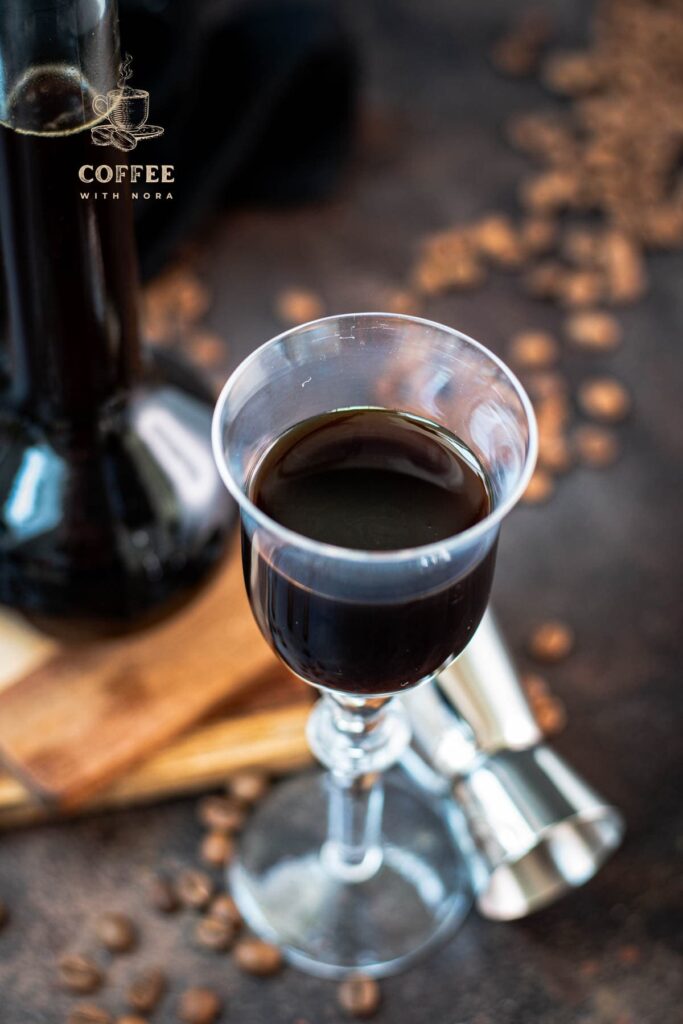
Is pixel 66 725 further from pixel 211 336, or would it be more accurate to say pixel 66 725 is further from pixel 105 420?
pixel 211 336

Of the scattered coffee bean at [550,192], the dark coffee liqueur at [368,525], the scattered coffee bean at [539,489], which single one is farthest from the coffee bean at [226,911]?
the scattered coffee bean at [550,192]

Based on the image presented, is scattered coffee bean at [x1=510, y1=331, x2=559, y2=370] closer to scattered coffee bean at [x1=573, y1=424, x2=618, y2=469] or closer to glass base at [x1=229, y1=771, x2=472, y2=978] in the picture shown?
scattered coffee bean at [x1=573, y1=424, x2=618, y2=469]

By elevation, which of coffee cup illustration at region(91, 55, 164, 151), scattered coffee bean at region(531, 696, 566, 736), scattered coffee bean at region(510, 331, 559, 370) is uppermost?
coffee cup illustration at region(91, 55, 164, 151)

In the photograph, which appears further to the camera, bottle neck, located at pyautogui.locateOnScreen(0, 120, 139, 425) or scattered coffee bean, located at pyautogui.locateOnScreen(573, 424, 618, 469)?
scattered coffee bean, located at pyautogui.locateOnScreen(573, 424, 618, 469)

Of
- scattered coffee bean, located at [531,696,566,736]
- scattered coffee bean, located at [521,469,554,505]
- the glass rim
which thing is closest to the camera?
the glass rim

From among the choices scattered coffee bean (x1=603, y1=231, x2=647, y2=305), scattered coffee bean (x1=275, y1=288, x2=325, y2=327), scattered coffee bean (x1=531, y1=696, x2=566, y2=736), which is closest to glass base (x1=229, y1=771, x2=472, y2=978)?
scattered coffee bean (x1=531, y1=696, x2=566, y2=736)

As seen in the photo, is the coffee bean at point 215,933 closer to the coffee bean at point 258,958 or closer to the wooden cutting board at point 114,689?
the coffee bean at point 258,958
